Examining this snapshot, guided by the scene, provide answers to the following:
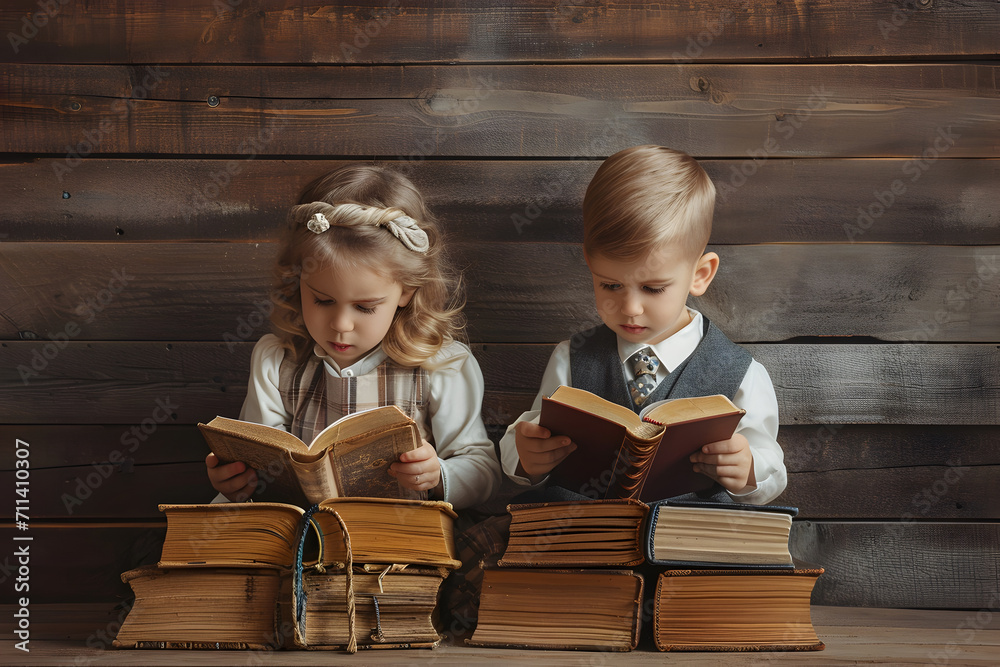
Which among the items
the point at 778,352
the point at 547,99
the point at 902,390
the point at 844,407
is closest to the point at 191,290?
the point at 547,99

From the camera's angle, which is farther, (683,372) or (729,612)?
(683,372)

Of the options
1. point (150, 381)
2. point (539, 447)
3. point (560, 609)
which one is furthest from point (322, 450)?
point (150, 381)

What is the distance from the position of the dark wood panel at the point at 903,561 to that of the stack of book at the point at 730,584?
0.60 metres

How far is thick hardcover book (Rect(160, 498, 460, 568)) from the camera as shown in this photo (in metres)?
1.24

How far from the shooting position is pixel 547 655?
1.23 m

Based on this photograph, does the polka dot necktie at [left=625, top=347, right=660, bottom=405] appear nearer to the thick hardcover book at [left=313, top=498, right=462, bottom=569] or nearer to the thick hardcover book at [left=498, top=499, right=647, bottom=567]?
the thick hardcover book at [left=498, top=499, right=647, bottom=567]

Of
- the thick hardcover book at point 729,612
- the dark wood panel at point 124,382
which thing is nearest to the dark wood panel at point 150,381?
the dark wood panel at point 124,382

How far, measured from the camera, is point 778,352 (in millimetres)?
1810

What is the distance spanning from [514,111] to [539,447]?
35.9 inches

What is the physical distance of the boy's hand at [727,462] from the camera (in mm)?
1316

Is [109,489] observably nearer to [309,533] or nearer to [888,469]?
[309,533]

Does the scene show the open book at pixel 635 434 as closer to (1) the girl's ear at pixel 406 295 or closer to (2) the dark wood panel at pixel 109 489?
Answer: (1) the girl's ear at pixel 406 295

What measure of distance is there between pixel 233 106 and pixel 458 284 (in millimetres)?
742

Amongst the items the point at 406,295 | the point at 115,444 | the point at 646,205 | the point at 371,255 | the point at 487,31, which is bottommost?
the point at 115,444
